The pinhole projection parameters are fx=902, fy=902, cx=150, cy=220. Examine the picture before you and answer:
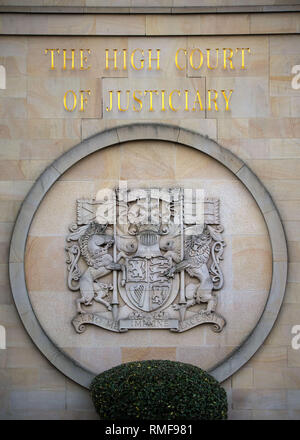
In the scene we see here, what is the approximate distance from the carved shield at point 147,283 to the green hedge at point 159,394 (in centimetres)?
149

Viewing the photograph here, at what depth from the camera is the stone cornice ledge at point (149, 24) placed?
16844 mm

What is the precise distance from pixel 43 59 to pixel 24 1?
44.4 inches

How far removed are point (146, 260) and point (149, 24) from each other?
4.42 metres

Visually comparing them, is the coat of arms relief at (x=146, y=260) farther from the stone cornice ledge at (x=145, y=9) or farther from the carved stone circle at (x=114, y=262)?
the stone cornice ledge at (x=145, y=9)

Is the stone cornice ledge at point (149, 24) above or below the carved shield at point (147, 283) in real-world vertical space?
above

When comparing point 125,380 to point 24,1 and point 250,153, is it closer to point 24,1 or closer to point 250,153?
point 250,153

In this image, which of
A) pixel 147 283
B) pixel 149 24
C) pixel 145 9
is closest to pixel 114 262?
pixel 147 283

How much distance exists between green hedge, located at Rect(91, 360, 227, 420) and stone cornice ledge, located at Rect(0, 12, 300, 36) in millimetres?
6206

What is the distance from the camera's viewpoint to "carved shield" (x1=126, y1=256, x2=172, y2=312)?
16453 millimetres

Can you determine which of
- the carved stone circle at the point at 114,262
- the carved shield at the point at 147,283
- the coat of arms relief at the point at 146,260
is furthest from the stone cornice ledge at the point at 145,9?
the carved shield at the point at 147,283

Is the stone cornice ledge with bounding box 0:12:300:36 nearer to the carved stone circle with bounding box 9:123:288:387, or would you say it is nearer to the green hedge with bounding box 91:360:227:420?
the carved stone circle with bounding box 9:123:288:387

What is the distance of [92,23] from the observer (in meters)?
16.9

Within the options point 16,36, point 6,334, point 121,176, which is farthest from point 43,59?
point 6,334

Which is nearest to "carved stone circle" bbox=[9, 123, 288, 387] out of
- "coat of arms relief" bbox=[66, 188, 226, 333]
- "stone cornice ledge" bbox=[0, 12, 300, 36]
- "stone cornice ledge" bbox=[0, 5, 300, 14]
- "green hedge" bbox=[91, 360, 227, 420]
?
"coat of arms relief" bbox=[66, 188, 226, 333]
